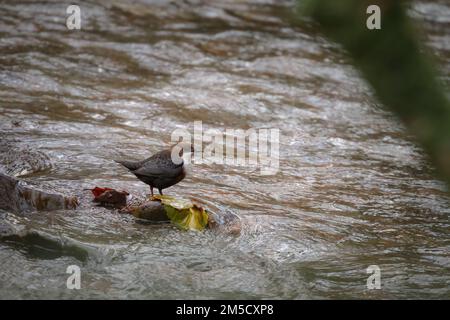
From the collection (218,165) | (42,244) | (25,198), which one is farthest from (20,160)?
(42,244)

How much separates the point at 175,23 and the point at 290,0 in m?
2.88

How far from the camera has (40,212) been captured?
5.23 metres

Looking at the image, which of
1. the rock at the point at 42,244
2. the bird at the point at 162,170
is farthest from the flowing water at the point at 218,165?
the bird at the point at 162,170

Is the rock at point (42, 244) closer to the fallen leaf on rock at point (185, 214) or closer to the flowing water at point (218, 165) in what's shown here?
the flowing water at point (218, 165)

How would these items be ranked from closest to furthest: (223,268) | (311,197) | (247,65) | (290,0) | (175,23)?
(223,268) < (311,197) < (247,65) < (175,23) < (290,0)

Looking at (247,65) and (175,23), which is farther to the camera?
(175,23)

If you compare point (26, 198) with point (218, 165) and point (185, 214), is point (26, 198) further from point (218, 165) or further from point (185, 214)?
point (218, 165)

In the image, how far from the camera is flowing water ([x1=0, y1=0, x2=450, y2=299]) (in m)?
4.57

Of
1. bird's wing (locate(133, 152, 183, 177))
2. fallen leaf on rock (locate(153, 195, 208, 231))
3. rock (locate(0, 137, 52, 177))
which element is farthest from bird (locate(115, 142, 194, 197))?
rock (locate(0, 137, 52, 177))

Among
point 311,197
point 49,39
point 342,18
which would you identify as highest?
point 342,18

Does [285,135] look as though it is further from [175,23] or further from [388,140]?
[175,23]
